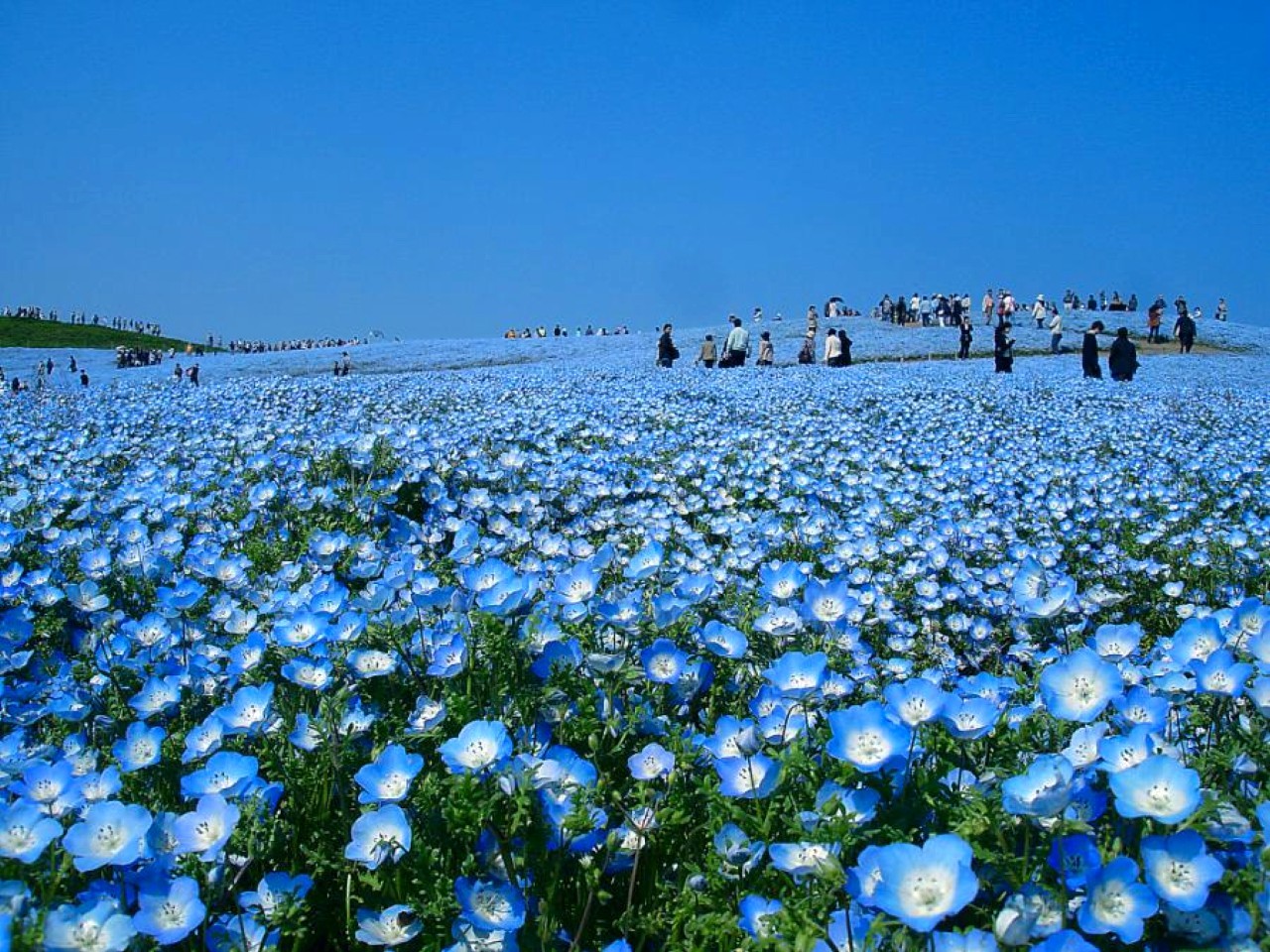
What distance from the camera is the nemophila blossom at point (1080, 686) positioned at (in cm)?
158

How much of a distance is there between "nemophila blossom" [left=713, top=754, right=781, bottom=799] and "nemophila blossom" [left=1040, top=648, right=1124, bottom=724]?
48 centimetres

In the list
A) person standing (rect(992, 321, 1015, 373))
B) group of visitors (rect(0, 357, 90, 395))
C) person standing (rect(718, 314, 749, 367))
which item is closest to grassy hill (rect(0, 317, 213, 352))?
group of visitors (rect(0, 357, 90, 395))

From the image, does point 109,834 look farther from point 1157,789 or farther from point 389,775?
point 1157,789

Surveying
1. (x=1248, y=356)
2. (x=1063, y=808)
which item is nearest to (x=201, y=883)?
(x=1063, y=808)

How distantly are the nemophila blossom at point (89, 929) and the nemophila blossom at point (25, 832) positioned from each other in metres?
0.13

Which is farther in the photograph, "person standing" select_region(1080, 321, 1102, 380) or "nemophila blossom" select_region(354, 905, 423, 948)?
"person standing" select_region(1080, 321, 1102, 380)

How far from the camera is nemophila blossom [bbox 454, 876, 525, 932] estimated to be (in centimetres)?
146

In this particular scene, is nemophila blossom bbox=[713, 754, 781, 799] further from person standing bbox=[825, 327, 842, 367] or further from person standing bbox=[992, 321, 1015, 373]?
person standing bbox=[825, 327, 842, 367]

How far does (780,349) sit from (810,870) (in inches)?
1321

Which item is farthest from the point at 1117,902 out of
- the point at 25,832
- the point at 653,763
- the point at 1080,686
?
the point at 25,832

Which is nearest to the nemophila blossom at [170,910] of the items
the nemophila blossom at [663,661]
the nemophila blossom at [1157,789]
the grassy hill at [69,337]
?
the nemophila blossom at [663,661]

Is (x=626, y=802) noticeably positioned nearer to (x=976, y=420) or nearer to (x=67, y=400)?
(x=976, y=420)

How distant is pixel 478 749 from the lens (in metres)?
1.60

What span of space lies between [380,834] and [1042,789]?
104 centimetres
